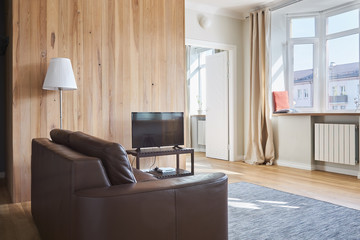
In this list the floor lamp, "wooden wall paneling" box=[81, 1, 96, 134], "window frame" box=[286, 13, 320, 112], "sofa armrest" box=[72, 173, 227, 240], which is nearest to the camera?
"sofa armrest" box=[72, 173, 227, 240]

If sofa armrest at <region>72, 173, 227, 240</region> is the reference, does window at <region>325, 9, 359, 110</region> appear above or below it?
above

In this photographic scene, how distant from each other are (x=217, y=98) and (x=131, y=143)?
2660 mm

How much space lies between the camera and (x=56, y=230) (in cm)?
156

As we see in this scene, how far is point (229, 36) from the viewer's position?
5.59 meters

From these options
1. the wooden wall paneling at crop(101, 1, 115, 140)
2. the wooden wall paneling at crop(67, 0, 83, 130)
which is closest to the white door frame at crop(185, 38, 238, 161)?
the wooden wall paneling at crop(101, 1, 115, 140)

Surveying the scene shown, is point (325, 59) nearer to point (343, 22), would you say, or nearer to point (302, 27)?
point (343, 22)

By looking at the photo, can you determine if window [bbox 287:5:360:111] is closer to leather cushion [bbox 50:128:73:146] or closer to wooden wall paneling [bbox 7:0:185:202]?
wooden wall paneling [bbox 7:0:185:202]

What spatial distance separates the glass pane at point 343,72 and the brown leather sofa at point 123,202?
12.6 feet

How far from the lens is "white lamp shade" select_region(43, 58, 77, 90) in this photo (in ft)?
9.72

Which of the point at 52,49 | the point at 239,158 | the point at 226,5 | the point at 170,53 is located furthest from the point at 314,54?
the point at 52,49

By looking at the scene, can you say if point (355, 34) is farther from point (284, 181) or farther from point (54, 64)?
point (54, 64)

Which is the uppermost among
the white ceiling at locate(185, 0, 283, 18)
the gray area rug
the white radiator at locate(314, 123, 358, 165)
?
the white ceiling at locate(185, 0, 283, 18)

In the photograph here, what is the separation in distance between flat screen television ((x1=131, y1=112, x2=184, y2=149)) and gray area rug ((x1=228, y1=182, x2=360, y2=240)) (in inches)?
39.8

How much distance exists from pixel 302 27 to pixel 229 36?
1.22 meters
